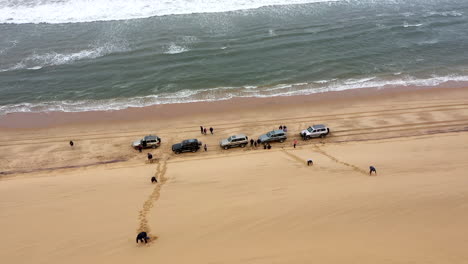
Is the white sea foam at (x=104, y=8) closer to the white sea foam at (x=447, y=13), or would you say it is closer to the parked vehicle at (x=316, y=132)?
the white sea foam at (x=447, y=13)

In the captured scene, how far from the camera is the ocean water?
1646 inches

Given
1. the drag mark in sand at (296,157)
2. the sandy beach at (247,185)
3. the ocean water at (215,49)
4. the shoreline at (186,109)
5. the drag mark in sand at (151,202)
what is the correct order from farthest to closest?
the ocean water at (215,49) → the shoreline at (186,109) → the drag mark in sand at (296,157) → the drag mark in sand at (151,202) → the sandy beach at (247,185)

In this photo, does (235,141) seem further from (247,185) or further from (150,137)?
(247,185)

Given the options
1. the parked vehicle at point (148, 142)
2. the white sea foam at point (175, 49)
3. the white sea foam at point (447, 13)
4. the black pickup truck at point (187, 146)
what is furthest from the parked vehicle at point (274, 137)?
the white sea foam at point (447, 13)

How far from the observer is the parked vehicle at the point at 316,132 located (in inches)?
1243

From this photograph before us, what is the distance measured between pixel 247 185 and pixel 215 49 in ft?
109

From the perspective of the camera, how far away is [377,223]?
16578 millimetres

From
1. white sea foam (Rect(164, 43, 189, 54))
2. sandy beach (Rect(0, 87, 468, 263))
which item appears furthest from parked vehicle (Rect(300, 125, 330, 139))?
white sea foam (Rect(164, 43, 189, 54))

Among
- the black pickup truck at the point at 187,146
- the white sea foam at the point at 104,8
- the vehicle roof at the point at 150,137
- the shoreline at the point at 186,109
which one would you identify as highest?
the white sea foam at the point at 104,8

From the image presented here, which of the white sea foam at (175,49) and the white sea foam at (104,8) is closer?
the white sea foam at (175,49)

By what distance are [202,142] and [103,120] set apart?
12908 millimetres

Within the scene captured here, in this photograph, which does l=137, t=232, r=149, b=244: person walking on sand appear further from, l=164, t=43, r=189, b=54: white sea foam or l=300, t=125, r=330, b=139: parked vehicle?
l=164, t=43, r=189, b=54: white sea foam

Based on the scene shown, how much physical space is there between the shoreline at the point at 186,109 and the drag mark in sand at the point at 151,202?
11.2m

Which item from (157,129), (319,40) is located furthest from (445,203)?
(319,40)
